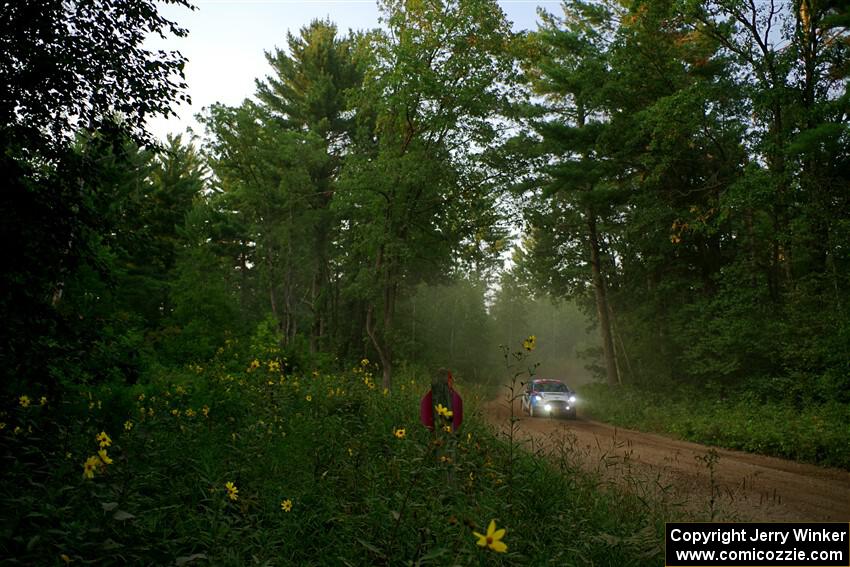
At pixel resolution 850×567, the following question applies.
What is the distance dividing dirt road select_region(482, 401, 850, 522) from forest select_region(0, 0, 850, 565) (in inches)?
43.7

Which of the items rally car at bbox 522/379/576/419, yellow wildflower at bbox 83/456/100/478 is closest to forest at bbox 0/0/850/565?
yellow wildflower at bbox 83/456/100/478

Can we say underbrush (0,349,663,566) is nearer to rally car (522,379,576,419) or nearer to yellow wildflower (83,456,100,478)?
yellow wildflower (83,456,100,478)

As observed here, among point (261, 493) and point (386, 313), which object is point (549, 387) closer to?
point (386, 313)

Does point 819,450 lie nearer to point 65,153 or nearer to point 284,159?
point 65,153

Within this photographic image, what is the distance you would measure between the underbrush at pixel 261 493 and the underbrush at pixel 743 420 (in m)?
7.40

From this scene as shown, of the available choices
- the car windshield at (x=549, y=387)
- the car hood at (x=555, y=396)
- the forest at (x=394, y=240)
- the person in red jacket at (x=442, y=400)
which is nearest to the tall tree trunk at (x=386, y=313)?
the forest at (x=394, y=240)

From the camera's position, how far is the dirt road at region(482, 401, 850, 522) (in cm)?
641

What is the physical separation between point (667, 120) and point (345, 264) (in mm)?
15988

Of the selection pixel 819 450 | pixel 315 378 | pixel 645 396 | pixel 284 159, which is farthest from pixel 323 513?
pixel 284 159

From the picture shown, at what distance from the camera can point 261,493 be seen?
4.96 metres

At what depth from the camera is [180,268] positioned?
14453mm

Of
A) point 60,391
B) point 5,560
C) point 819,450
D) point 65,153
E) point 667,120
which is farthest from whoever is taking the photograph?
point 667,120

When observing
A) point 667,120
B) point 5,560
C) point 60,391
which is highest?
point 667,120

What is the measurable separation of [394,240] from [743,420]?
11.6 meters
